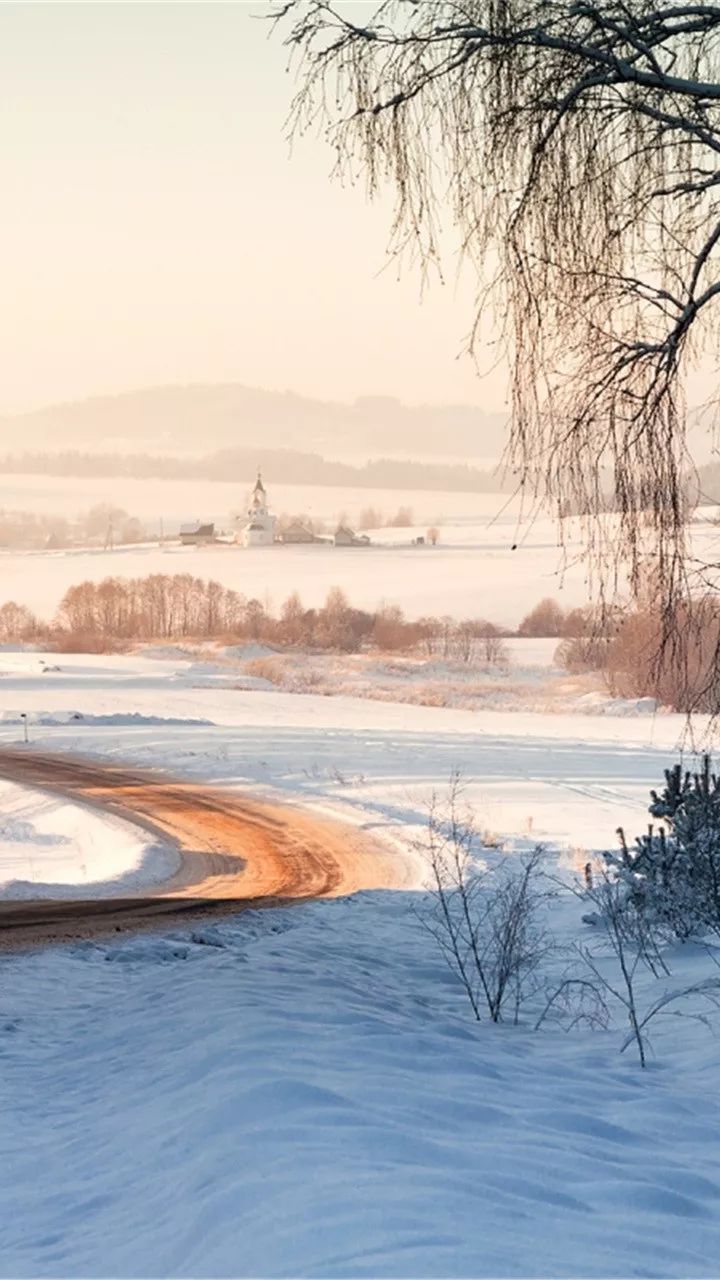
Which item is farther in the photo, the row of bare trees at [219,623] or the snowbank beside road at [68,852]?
the row of bare trees at [219,623]

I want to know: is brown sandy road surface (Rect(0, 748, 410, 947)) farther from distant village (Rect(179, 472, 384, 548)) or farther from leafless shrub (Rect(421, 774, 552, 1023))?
distant village (Rect(179, 472, 384, 548))

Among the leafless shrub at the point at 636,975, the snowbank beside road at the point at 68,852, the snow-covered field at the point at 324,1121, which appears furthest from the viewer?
the snowbank beside road at the point at 68,852

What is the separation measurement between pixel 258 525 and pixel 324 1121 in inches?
4592

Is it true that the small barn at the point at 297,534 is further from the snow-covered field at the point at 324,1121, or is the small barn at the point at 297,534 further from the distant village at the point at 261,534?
the snow-covered field at the point at 324,1121

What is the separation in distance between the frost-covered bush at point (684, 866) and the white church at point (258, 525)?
97647mm

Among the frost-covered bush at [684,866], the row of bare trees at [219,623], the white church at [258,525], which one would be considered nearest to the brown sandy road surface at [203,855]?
the frost-covered bush at [684,866]

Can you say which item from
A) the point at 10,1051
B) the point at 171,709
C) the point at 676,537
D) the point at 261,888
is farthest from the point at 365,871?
the point at 171,709

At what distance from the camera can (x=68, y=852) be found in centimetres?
2269

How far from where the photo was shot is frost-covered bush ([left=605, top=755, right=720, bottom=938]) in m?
11.5

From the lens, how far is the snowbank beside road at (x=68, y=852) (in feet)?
61.5

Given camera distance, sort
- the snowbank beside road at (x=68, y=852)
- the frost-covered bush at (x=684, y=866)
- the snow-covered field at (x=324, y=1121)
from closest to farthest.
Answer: the snow-covered field at (x=324, y=1121)
the frost-covered bush at (x=684, y=866)
the snowbank beside road at (x=68, y=852)

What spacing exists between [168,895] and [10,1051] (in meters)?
8.63

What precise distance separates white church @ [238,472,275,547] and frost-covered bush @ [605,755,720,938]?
9765 cm

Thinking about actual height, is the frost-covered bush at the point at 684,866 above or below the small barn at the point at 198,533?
below
